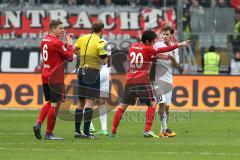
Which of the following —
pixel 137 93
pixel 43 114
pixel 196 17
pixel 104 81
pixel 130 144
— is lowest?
pixel 130 144

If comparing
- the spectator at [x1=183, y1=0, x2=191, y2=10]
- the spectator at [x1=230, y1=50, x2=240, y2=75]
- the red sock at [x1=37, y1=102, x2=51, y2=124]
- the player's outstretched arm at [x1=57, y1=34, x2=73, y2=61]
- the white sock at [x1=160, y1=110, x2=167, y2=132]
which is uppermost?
the spectator at [x1=183, y1=0, x2=191, y2=10]

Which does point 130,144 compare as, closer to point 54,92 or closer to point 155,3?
point 54,92

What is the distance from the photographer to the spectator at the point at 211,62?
1224 inches

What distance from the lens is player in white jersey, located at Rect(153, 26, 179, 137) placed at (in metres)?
18.7

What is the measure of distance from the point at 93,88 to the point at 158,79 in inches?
80.4

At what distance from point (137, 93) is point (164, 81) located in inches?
48.4

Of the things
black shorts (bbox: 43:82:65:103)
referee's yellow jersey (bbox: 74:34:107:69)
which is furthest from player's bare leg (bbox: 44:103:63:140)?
referee's yellow jersey (bbox: 74:34:107:69)

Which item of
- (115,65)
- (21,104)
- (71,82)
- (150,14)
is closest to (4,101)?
(21,104)

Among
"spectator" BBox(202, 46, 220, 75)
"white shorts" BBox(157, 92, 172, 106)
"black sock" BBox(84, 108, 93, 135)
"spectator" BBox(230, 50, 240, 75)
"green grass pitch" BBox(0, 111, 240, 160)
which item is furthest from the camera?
"spectator" BBox(230, 50, 240, 75)

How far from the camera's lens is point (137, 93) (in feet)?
59.9

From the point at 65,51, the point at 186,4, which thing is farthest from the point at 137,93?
the point at 186,4

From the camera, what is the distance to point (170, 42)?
61.9 ft

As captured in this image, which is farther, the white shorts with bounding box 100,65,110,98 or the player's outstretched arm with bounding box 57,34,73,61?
the white shorts with bounding box 100,65,110,98

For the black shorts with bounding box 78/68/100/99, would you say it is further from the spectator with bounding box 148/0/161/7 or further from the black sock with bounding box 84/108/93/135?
the spectator with bounding box 148/0/161/7
